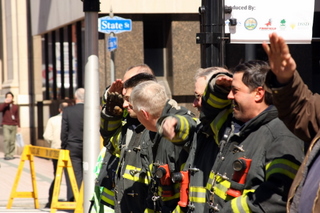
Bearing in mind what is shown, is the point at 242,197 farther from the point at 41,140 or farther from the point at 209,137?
the point at 41,140

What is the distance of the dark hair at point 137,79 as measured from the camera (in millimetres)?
5727

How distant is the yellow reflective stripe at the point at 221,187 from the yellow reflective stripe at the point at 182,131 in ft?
1.70

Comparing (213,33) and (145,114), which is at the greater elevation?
(213,33)

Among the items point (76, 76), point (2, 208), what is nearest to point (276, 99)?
point (2, 208)

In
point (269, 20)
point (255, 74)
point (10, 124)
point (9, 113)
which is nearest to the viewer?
point (255, 74)

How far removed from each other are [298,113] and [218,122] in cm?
81

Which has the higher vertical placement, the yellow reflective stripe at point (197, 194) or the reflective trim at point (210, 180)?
the reflective trim at point (210, 180)

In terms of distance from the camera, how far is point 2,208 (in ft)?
38.3

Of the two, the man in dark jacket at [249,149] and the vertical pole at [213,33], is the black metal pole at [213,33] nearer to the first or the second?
the vertical pole at [213,33]

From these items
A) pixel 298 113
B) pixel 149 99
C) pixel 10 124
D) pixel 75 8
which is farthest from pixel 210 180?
pixel 10 124

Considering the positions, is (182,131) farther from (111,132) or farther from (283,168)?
(111,132)

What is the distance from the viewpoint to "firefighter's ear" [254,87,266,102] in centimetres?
399

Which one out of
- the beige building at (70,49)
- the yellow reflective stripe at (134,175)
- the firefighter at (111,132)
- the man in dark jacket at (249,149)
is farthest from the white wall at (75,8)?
the man in dark jacket at (249,149)

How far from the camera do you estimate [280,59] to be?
3.29 m
